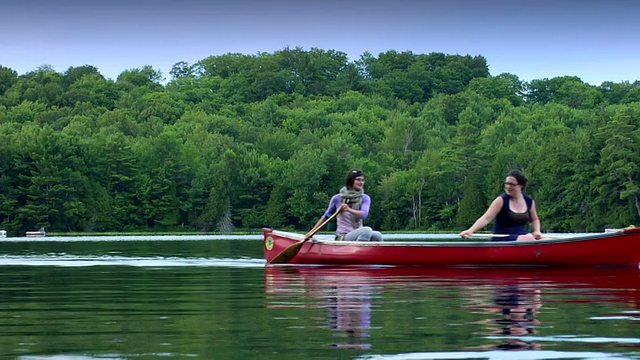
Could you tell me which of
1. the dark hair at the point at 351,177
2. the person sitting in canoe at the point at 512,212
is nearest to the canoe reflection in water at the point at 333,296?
the dark hair at the point at 351,177

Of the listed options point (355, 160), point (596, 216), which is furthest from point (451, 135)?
point (596, 216)

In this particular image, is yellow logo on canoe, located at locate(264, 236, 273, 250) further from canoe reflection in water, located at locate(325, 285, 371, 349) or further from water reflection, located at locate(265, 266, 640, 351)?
canoe reflection in water, located at locate(325, 285, 371, 349)

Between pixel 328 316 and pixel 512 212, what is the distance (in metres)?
8.81

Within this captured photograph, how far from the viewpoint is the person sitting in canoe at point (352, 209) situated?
2086 cm

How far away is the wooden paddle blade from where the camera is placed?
22078 millimetres

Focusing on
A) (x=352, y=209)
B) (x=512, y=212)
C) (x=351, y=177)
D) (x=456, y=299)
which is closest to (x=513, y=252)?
(x=512, y=212)

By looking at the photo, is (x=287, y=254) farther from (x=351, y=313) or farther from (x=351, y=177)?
(x=351, y=313)

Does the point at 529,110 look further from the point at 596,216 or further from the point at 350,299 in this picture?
the point at 350,299

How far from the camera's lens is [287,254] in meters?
22.3

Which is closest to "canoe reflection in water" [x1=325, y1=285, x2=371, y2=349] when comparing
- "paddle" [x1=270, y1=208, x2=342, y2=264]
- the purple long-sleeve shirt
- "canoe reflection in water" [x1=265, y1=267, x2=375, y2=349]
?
"canoe reflection in water" [x1=265, y1=267, x2=375, y2=349]

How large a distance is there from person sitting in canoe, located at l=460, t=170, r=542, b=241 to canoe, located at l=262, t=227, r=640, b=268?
300mm

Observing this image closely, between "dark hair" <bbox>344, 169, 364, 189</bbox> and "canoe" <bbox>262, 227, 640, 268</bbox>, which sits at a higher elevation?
"dark hair" <bbox>344, 169, 364, 189</bbox>

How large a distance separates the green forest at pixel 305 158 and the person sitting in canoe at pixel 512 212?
238 ft

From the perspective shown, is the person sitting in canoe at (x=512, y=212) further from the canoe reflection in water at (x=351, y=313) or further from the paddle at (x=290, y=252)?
the canoe reflection in water at (x=351, y=313)
